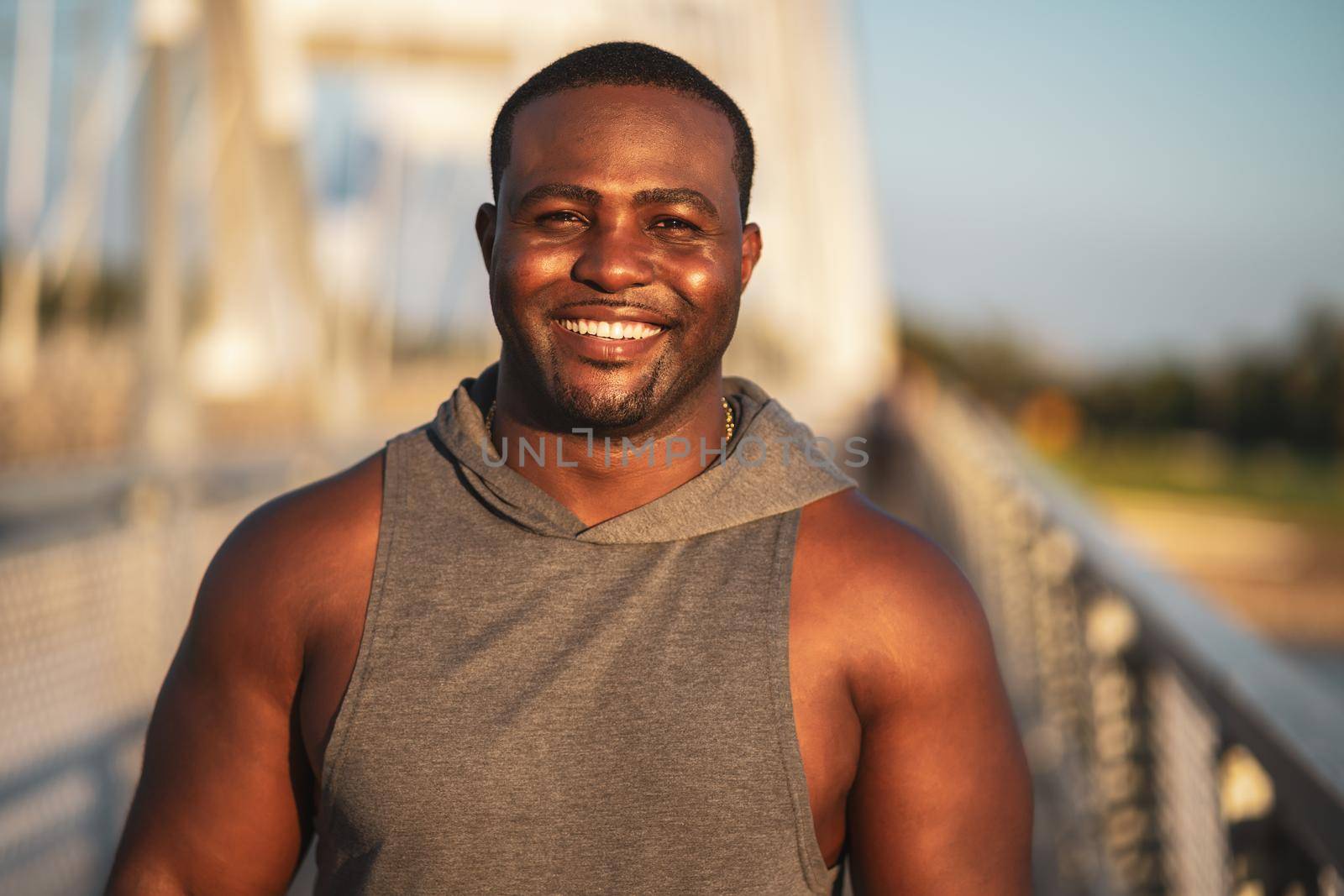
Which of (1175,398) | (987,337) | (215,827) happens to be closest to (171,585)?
(215,827)

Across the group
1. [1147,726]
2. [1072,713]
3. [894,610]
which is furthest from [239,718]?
[1072,713]

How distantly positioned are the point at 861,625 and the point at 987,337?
12113 centimetres

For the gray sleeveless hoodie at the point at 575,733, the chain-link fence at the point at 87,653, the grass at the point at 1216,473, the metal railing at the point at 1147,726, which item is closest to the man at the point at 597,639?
the gray sleeveless hoodie at the point at 575,733

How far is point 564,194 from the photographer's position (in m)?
1.62

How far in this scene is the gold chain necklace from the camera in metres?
1.84

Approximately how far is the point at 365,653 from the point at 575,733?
0.27 metres

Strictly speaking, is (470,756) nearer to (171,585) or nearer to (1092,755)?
(1092,755)

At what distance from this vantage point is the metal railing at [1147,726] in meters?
1.60

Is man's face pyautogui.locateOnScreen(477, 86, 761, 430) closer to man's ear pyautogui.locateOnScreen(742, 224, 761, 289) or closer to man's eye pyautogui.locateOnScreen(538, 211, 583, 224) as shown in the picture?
man's eye pyautogui.locateOnScreen(538, 211, 583, 224)

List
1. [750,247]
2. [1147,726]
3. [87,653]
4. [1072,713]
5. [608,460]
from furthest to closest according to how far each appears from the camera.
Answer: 1. [1072,713]
2. [87,653]
3. [1147,726]
4. [750,247]
5. [608,460]

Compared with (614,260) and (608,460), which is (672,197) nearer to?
(614,260)

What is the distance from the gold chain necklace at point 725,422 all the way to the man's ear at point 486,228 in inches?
8.1

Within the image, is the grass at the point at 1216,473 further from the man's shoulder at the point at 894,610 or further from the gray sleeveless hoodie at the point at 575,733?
the gray sleeveless hoodie at the point at 575,733

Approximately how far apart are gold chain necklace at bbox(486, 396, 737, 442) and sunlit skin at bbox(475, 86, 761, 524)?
12cm
